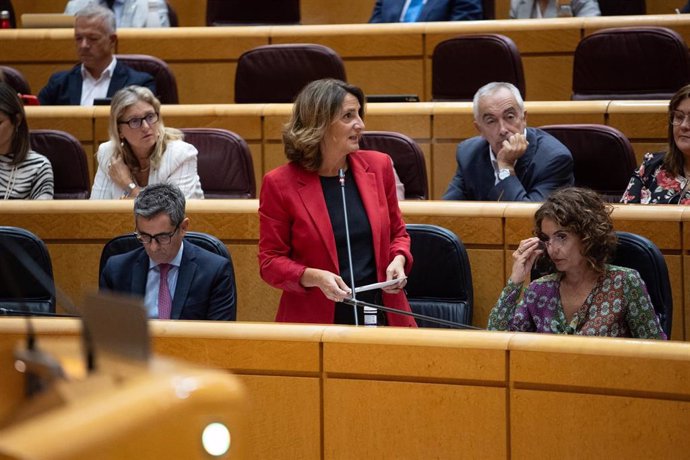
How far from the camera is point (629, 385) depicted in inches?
50.7

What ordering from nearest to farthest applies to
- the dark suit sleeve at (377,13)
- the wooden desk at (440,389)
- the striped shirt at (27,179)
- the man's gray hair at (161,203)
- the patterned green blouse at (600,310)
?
the wooden desk at (440,389) < the patterned green blouse at (600,310) < the man's gray hair at (161,203) < the striped shirt at (27,179) < the dark suit sleeve at (377,13)

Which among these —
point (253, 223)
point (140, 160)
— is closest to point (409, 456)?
point (253, 223)

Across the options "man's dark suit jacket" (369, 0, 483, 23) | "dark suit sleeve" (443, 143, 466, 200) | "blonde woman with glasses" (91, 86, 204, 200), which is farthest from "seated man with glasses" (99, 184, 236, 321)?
"man's dark suit jacket" (369, 0, 483, 23)

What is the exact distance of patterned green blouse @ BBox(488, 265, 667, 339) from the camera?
5.20ft

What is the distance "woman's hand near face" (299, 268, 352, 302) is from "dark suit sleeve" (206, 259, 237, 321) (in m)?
0.23

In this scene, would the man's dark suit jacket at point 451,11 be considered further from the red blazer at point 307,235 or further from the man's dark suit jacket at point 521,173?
the red blazer at point 307,235

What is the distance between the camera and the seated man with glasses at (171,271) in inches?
71.2

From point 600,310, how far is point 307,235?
1.44 feet

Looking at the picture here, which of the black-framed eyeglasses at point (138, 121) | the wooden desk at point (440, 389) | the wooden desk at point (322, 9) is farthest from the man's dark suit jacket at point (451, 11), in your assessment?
the wooden desk at point (440, 389)

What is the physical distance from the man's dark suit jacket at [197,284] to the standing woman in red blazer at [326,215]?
0.37ft

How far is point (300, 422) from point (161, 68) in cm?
168

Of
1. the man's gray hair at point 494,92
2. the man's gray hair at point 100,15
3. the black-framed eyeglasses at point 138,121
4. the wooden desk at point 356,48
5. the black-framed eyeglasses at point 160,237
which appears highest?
the man's gray hair at point 100,15

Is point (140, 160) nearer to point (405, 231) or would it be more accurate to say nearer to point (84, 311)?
point (405, 231)

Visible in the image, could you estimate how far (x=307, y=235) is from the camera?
170 centimetres
